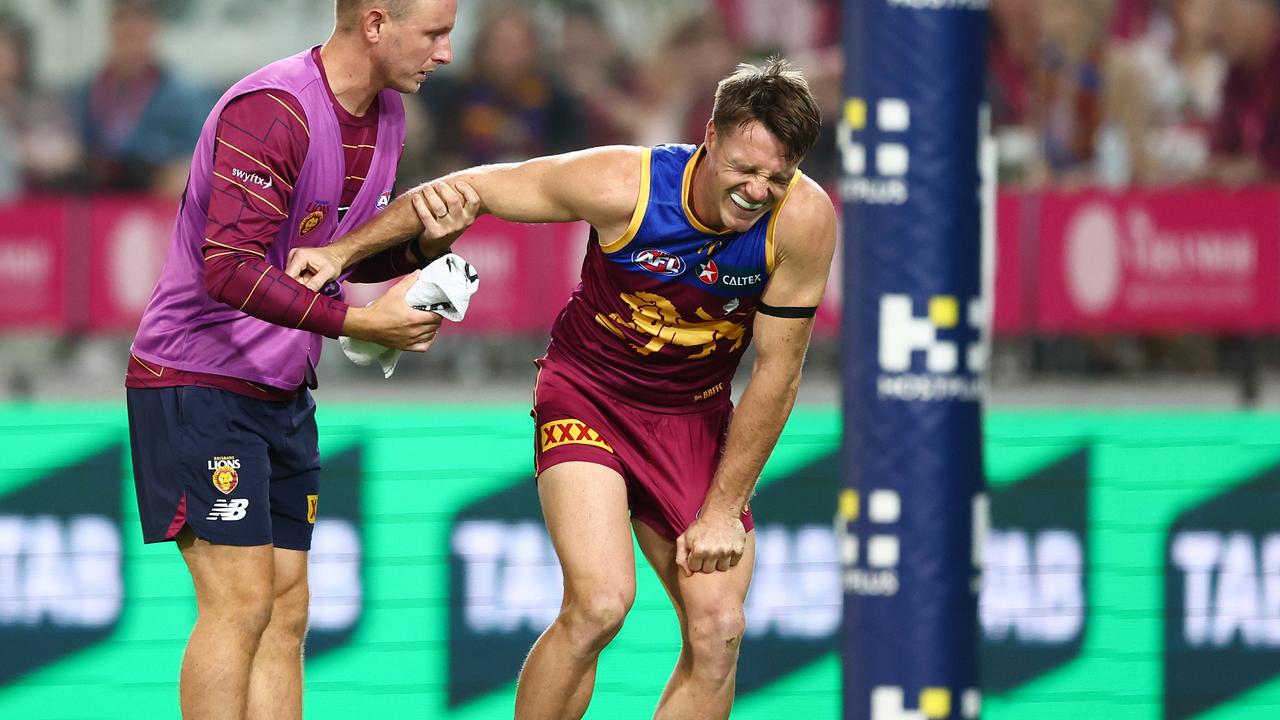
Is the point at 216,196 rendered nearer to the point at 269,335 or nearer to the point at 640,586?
the point at 269,335

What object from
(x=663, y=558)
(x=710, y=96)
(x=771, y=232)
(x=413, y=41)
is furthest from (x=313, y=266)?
(x=710, y=96)

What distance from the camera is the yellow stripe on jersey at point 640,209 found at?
460 centimetres

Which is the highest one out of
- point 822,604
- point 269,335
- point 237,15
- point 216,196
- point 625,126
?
point 237,15

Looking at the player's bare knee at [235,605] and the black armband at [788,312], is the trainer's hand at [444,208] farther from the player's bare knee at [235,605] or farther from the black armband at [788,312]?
the player's bare knee at [235,605]

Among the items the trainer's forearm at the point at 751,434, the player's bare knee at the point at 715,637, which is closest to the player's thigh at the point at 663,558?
the player's bare knee at the point at 715,637

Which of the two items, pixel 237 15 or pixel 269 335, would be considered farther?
pixel 237 15

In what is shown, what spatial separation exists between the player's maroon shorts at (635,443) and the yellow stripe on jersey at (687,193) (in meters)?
0.60

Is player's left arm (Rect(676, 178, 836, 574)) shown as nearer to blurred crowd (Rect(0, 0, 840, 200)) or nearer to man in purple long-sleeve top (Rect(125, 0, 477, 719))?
man in purple long-sleeve top (Rect(125, 0, 477, 719))

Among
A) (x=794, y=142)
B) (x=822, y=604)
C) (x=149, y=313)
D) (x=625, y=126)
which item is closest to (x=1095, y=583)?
(x=822, y=604)

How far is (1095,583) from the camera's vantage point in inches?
243

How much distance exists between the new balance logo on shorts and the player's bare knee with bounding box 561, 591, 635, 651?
3.06 feet

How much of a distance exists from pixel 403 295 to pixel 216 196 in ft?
1.74

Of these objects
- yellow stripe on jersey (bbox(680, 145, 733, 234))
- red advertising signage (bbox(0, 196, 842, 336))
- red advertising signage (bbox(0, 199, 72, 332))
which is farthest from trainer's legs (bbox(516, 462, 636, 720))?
red advertising signage (bbox(0, 199, 72, 332))

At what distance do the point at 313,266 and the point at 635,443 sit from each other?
1.07 meters
